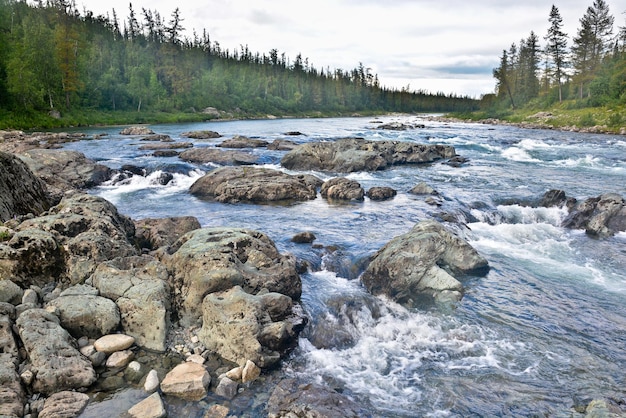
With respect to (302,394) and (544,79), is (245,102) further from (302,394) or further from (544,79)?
(302,394)

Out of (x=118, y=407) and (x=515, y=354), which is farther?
(x=515, y=354)

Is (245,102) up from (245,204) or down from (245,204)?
up

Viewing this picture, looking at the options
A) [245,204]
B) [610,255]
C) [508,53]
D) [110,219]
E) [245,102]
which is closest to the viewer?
[110,219]

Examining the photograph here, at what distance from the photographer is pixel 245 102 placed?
131750 millimetres

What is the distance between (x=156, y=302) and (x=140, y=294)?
21.9 inches

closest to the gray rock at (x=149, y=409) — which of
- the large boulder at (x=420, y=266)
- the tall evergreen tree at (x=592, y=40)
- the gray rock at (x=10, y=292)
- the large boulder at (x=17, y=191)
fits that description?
the gray rock at (x=10, y=292)

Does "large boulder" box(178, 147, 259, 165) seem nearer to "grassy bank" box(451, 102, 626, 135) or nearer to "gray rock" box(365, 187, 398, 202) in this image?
"gray rock" box(365, 187, 398, 202)

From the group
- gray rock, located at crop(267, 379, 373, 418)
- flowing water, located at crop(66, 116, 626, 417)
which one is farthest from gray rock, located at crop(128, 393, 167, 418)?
gray rock, located at crop(267, 379, 373, 418)

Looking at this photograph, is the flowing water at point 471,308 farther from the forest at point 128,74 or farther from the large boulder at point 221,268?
the forest at point 128,74

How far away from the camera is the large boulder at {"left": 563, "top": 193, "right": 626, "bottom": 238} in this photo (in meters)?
18.5

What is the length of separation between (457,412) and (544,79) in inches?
4724

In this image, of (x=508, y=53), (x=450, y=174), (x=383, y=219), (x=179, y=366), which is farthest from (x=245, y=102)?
(x=179, y=366)

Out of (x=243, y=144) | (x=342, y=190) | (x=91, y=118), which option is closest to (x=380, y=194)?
(x=342, y=190)

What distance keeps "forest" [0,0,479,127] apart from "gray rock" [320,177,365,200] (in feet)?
175
